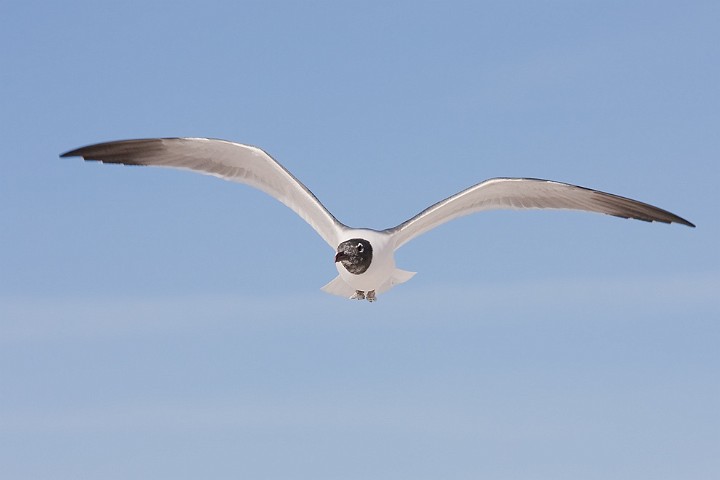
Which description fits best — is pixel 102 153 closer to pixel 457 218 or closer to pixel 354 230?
pixel 354 230

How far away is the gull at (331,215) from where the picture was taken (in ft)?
46.9

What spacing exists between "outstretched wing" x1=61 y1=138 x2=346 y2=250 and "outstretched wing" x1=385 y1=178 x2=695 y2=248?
3.71 feet

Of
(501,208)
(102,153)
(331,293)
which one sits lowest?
(331,293)

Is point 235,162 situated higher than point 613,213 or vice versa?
point 235,162

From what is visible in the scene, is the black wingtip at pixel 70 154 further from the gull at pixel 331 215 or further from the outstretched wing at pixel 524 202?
the outstretched wing at pixel 524 202

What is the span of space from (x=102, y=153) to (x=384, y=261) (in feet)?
14.1

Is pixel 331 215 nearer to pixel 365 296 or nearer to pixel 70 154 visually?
pixel 365 296

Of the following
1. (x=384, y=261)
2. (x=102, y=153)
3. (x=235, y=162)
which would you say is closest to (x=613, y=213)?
(x=384, y=261)

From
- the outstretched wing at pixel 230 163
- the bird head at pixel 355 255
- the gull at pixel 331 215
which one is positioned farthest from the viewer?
the outstretched wing at pixel 230 163

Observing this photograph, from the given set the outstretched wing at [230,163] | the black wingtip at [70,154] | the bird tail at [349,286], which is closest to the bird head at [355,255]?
the outstretched wing at [230,163]

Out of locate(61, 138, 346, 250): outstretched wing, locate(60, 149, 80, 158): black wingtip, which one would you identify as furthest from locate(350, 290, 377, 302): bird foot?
locate(60, 149, 80, 158): black wingtip

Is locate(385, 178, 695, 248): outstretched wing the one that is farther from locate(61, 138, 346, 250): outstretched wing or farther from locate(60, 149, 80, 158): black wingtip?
locate(60, 149, 80, 158): black wingtip

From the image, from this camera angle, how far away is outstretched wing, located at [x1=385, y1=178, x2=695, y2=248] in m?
14.4

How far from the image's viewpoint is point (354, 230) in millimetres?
14211
